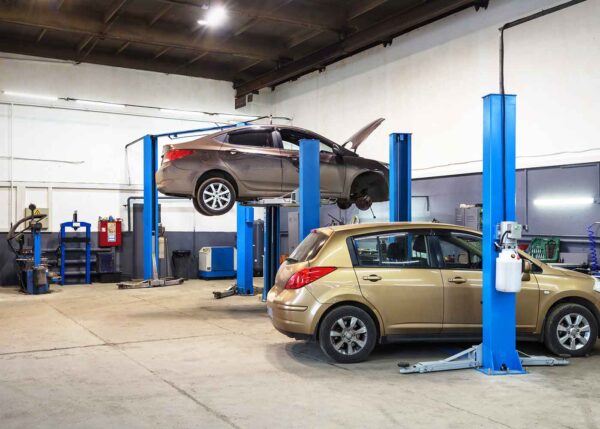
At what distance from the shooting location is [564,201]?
9586mm

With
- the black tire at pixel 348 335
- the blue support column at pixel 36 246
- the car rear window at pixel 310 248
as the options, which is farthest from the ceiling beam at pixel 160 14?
the black tire at pixel 348 335

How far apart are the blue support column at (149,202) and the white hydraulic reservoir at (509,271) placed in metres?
10.2

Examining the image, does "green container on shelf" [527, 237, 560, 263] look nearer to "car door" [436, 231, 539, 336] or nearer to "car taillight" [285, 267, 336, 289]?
"car door" [436, 231, 539, 336]

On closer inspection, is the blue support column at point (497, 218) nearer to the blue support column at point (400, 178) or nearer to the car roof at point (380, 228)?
the car roof at point (380, 228)

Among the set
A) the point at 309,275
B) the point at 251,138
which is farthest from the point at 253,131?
the point at 309,275

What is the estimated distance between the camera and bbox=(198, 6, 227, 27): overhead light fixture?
11496 millimetres

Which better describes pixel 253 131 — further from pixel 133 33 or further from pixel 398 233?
pixel 133 33

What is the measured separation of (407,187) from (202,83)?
10555 millimetres

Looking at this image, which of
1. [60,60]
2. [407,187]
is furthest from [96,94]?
[407,187]

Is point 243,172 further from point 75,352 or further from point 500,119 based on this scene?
point 500,119

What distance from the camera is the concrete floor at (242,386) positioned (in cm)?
429

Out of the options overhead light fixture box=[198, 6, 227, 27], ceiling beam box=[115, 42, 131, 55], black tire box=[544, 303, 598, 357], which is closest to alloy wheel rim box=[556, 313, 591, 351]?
black tire box=[544, 303, 598, 357]

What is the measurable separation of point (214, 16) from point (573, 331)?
8760 mm

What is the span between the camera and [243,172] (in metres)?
9.36
